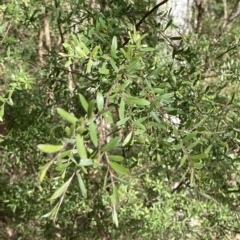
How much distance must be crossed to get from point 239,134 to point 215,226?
88 centimetres

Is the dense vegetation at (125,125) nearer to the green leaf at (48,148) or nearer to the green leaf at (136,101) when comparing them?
the green leaf at (136,101)

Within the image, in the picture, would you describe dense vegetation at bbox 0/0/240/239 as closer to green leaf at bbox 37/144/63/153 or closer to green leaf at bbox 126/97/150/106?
green leaf at bbox 126/97/150/106

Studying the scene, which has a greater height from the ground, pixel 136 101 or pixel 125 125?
pixel 136 101

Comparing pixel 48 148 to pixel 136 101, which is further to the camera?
pixel 136 101

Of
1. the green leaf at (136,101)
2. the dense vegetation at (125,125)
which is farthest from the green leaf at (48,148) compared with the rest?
the dense vegetation at (125,125)

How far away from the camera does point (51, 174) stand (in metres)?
2.20

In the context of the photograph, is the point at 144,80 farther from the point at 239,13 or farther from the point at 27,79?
the point at 239,13

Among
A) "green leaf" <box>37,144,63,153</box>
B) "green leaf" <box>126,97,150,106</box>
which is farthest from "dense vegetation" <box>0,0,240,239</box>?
"green leaf" <box>37,144,63,153</box>

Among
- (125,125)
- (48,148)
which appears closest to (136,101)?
(48,148)

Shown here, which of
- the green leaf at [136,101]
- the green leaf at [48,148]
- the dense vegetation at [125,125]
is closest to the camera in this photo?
the green leaf at [48,148]

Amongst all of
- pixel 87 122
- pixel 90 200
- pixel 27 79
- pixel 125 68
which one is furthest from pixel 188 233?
pixel 87 122

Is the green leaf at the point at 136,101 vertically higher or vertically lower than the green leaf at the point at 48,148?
higher

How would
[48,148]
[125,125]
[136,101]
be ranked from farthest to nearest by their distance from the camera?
[125,125] < [136,101] < [48,148]

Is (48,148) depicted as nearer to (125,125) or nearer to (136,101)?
(136,101)
